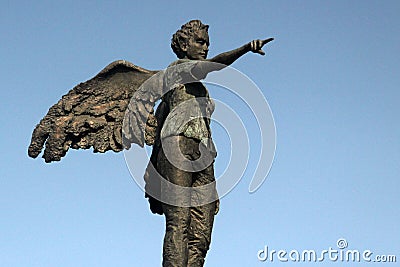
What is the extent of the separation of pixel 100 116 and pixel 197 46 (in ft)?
4.65

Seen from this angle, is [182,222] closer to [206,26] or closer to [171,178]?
[171,178]

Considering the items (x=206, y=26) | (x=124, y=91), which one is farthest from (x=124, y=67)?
(x=206, y=26)

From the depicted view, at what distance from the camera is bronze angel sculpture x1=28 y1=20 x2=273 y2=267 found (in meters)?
12.4

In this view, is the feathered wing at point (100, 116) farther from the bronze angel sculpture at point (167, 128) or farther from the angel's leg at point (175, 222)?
the angel's leg at point (175, 222)

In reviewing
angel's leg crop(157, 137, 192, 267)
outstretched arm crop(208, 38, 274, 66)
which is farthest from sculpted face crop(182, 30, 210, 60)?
angel's leg crop(157, 137, 192, 267)

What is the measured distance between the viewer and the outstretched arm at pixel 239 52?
11.6 metres

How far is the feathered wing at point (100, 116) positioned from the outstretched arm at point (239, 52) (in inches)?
37.4

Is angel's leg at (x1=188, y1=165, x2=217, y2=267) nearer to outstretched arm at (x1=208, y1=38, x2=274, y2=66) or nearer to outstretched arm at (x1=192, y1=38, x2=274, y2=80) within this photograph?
outstretched arm at (x1=192, y1=38, x2=274, y2=80)

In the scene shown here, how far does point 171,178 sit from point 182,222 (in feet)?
1.70

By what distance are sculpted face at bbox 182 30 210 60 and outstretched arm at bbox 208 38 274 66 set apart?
536 millimetres

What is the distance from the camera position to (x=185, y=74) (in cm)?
1245

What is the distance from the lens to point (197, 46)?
12781 mm

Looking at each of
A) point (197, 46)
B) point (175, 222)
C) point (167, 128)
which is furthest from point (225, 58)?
point (175, 222)

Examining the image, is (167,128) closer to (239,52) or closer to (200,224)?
(200,224)
